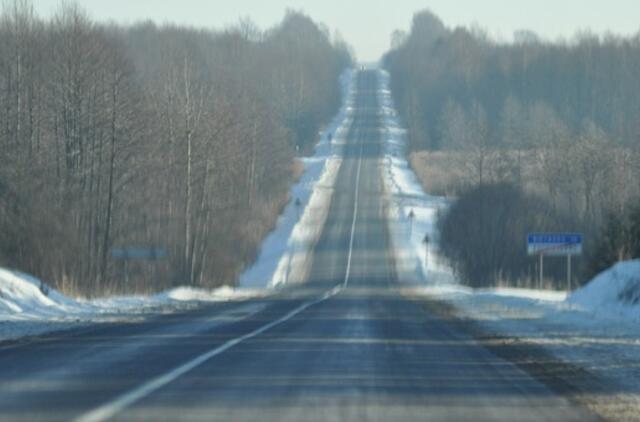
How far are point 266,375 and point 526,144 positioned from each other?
95708 millimetres

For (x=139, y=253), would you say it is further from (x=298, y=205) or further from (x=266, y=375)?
(x=298, y=205)

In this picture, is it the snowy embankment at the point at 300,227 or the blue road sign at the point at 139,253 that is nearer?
the blue road sign at the point at 139,253

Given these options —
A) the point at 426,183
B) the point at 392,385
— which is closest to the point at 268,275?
the point at 426,183

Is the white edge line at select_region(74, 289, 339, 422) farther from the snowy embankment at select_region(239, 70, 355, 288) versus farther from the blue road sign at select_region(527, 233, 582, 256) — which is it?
the snowy embankment at select_region(239, 70, 355, 288)

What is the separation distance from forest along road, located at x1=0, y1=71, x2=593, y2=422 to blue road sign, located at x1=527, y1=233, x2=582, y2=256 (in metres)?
17.0

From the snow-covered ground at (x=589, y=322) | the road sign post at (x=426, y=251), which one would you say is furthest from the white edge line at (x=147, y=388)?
the road sign post at (x=426, y=251)

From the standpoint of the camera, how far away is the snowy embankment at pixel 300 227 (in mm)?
78144

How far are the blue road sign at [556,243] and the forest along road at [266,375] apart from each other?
16958mm

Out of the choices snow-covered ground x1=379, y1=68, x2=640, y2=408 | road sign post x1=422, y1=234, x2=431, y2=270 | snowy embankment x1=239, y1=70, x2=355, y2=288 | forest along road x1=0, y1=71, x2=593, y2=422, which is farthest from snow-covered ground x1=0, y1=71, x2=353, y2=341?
road sign post x1=422, y1=234, x2=431, y2=270

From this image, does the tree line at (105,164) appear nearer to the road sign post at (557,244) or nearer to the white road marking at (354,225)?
the white road marking at (354,225)

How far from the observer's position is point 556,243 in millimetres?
40312

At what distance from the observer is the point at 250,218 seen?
8806cm

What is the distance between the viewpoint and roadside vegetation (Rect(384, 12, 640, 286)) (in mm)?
69875

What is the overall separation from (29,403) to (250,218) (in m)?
77.7
